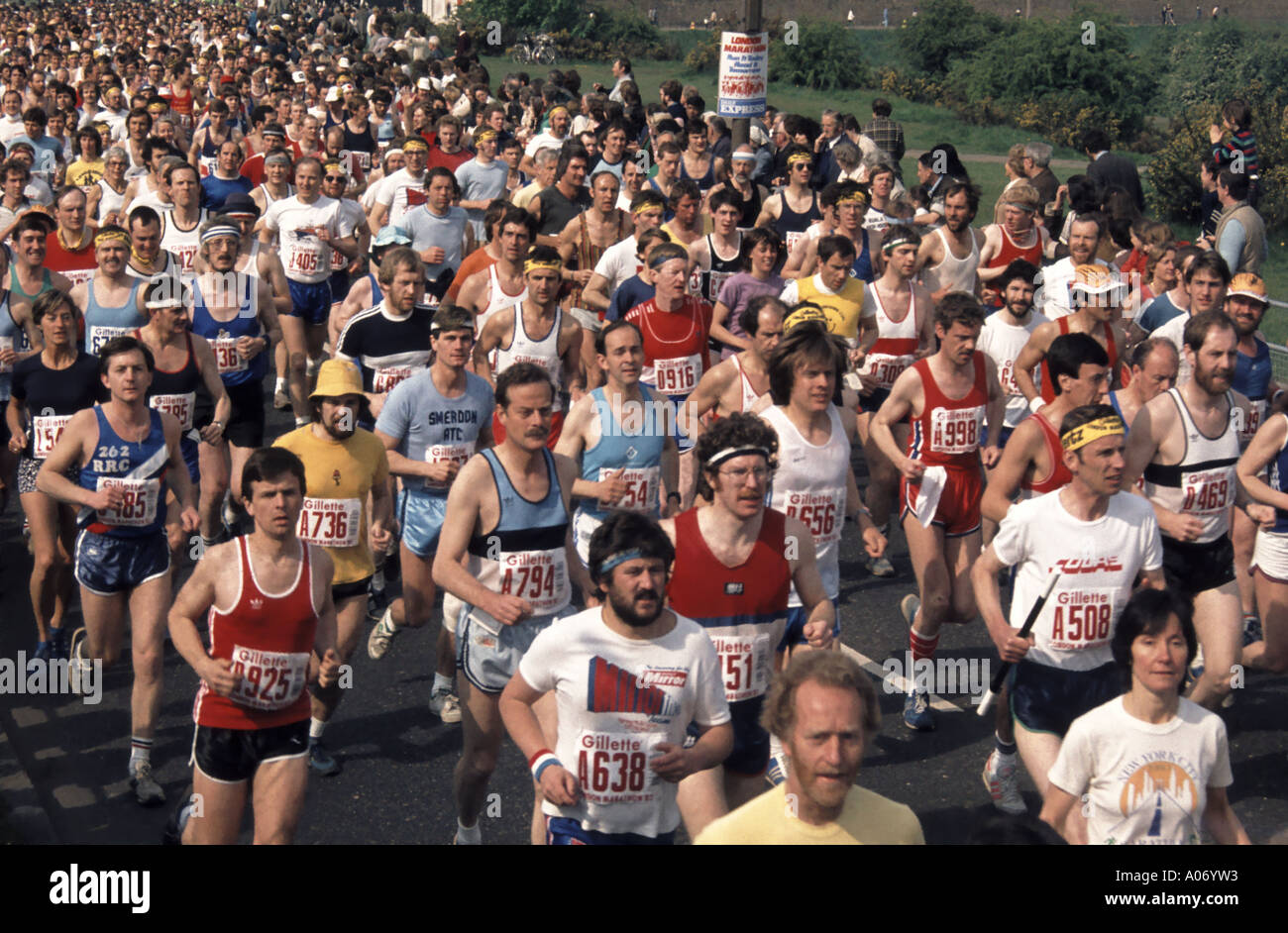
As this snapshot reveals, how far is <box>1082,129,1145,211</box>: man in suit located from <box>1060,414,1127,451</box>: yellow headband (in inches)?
378

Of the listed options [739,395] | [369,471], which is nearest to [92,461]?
[369,471]

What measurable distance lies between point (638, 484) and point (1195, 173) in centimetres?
1773

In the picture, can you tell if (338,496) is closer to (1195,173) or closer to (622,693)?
(622,693)

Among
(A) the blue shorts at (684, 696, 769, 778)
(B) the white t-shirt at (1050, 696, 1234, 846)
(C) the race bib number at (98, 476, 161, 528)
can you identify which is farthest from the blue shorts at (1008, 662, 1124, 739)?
(C) the race bib number at (98, 476, 161, 528)

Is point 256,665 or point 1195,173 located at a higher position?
point 1195,173

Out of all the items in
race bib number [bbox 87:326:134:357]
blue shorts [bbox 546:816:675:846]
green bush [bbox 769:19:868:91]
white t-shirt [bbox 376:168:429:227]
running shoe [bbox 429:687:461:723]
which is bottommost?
running shoe [bbox 429:687:461:723]

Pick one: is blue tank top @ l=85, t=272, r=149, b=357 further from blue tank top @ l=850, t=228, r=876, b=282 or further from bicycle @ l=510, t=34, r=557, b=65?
bicycle @ l=510, t=34, r=557, b=65

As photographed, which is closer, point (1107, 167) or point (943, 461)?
point (943, 461)

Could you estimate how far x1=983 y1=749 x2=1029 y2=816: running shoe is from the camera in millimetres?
7301

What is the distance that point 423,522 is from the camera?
8.47m

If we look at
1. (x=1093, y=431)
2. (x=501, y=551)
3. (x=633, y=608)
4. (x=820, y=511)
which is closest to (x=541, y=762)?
(x=633, y=608)

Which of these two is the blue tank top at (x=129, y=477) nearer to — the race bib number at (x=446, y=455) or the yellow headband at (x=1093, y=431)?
the race bib number at (x=446, y=455)

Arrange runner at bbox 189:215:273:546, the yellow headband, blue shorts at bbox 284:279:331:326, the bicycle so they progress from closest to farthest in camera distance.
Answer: the yellow headband → runner at bbox 189:215:273:546 → blue shorts at bbox 284:279:331:326 → the bicycle
